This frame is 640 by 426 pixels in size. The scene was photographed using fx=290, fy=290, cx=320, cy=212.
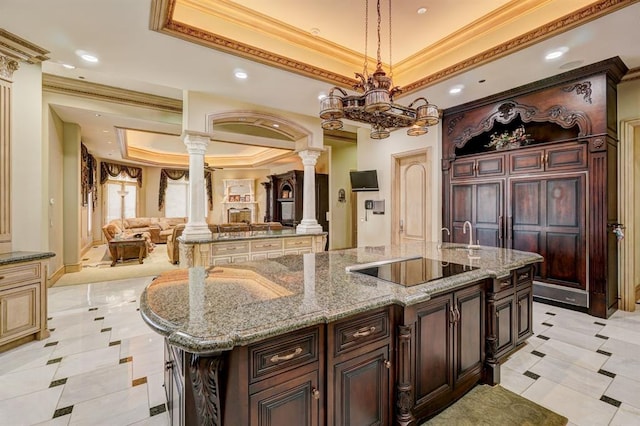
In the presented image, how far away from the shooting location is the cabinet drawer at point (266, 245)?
14.7 feet

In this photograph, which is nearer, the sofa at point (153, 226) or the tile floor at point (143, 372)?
the tile floor at point (143, 372)

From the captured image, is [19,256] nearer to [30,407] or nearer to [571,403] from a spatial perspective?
[30,407]

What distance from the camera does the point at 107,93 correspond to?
4828 mm

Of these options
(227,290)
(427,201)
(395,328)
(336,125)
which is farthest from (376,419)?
(427,201)

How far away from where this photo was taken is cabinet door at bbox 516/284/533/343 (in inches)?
98.9

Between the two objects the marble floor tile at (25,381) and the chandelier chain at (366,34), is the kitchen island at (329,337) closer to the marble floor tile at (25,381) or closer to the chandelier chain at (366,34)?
the marble floor tile at (25,381)

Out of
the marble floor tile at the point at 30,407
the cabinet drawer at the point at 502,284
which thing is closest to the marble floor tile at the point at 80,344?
the marble floor tile at the point at 30,407

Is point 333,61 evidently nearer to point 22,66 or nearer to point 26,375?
point 22,66

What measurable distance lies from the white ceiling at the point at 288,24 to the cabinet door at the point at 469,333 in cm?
270

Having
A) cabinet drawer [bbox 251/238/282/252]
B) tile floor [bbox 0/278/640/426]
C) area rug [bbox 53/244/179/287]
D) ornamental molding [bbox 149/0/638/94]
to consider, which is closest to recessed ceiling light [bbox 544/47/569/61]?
ornamental molding [bbox 149/0/638/94]

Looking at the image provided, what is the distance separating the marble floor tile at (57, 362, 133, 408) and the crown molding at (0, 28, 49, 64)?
305 cm

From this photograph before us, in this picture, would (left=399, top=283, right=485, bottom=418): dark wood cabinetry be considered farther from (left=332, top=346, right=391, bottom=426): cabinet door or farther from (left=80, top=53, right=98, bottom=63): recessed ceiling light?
(left=80, top=53, right=98, bottom=63): recessed ceiling light

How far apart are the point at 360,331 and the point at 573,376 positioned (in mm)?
2148

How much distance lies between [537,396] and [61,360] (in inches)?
152
